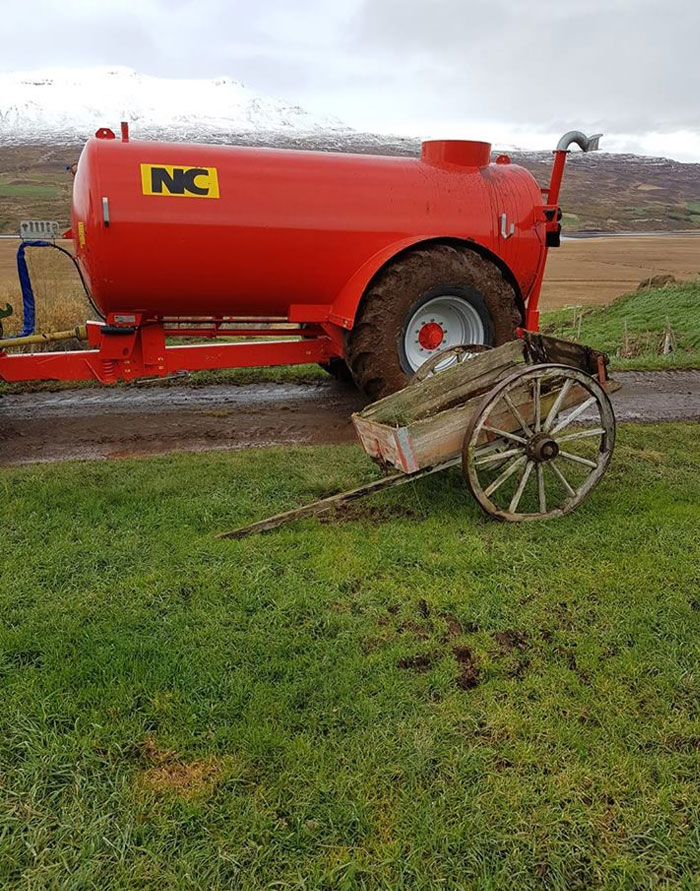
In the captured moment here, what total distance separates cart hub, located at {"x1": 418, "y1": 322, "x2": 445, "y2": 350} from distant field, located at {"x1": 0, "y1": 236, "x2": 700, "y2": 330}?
6138 mm

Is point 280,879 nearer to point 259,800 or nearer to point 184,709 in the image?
point 259,800

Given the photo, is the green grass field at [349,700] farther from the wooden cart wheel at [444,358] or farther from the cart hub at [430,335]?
the cart hub at [430,335]

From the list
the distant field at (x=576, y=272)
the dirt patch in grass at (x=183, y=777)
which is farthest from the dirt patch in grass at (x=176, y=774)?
the distant field at (x=576, y=272)

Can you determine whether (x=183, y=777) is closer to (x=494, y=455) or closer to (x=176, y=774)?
(x=176, y=774)

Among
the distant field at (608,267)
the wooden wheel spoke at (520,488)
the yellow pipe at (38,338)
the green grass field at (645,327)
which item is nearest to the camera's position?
the wooden wheel spoke at (520,488)

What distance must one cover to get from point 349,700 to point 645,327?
11.1 metres

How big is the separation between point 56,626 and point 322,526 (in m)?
1.70

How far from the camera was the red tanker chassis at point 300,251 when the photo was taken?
5.75 m

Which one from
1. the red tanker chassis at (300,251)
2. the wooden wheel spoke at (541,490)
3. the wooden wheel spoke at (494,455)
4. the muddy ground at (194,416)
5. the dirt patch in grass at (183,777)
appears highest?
the red tanker chassis at (300,251)

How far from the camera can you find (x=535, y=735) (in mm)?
2686

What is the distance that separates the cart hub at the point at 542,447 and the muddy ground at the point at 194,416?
2.52 meters

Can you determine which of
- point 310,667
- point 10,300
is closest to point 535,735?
point 310,667

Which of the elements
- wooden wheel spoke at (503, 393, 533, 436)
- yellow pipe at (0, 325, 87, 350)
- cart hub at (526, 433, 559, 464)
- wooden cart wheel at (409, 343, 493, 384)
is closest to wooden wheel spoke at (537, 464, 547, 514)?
cart hub at (526, 433, 559, 464)

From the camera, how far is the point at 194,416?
7.15 meters
